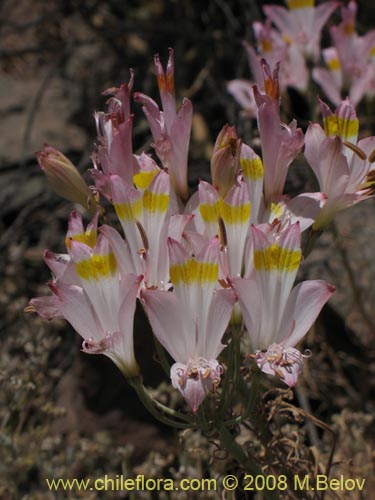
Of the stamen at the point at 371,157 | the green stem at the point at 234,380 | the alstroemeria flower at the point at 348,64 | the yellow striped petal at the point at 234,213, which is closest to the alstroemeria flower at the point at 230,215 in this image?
the yellow striped petal at the point at 234,213

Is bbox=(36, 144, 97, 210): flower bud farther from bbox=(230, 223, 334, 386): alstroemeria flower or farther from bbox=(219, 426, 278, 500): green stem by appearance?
bbox=(219, 426, 278, 500): green stem

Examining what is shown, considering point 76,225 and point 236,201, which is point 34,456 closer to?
point 76,225

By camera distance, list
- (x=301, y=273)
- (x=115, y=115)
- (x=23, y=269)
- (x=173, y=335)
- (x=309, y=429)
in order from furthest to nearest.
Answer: (x=23, y=269)
(x=301, y=273)
(x=309, y=429)
(x=115, y=115)
(x=173, y=335)

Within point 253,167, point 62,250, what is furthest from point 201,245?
point 62,250

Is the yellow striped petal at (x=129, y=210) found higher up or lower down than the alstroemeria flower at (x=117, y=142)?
lower down

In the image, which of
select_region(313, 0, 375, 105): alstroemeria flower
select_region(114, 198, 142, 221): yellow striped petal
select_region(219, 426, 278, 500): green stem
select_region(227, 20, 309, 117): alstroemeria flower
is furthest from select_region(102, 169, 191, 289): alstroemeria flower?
select_region(313, 0, 375, 105): alstroemeria flower

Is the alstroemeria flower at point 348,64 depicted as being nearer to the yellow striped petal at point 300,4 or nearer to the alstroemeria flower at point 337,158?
the yellow striped petal at point 300,4

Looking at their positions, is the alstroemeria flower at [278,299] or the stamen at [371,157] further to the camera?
the stamen at [371,157]

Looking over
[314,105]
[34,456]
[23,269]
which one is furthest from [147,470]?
[23,269]

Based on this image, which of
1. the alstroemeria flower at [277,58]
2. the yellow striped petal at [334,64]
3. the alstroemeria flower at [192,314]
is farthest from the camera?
the yellow striped petal at [334,64]
